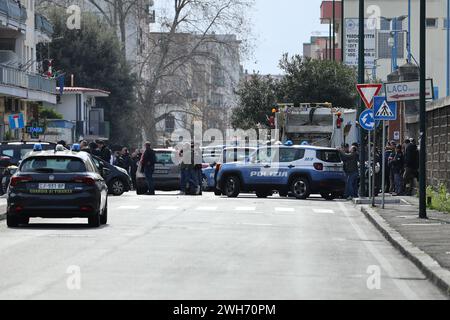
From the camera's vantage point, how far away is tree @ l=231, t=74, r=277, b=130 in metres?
72.5

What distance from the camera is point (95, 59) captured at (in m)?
86.2

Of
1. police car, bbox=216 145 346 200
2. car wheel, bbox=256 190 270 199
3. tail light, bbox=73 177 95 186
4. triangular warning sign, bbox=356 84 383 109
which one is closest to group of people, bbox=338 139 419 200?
police car, bbox=216 145 346 200

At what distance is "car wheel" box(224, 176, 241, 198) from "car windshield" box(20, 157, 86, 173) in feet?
54.4

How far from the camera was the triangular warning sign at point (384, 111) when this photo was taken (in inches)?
1260

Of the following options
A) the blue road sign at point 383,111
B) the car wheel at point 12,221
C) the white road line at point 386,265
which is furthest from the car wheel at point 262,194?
the car wheel at point 12,221

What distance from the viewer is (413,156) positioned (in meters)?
39.7

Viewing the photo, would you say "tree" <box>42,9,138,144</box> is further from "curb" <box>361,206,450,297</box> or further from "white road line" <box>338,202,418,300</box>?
"curb" <box>361,206,450,297</box>

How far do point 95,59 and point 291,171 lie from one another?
4782 cm

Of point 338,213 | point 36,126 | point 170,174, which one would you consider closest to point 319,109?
point 170,174

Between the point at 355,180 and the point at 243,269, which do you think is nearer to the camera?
the point at 243,269

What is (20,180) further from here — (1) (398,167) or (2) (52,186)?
(1) (398,167)

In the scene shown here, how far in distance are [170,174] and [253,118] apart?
28.0 m

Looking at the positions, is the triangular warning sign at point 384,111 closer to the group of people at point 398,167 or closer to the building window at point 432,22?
the group of people at point 398,167
